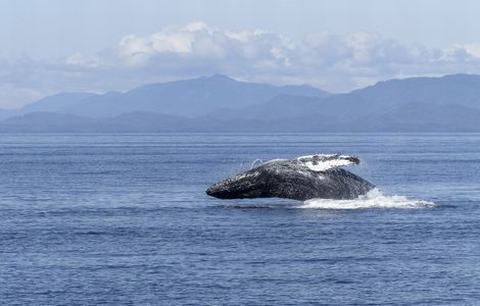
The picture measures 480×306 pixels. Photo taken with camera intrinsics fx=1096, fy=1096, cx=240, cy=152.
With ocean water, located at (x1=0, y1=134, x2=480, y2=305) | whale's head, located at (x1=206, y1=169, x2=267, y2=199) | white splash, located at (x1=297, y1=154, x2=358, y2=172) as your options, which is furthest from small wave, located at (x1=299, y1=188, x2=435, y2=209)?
whale's head, located at (x1=206, y1=169, x2=267, y2=199)

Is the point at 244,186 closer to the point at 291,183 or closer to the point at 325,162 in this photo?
the point at 291,183

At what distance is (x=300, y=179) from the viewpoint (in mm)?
70500

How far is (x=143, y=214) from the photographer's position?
69938 millimetres

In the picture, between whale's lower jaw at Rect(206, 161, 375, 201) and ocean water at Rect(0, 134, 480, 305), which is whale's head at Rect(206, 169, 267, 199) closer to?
whale's lower jaw at Rect(206, 161, 375, 201)

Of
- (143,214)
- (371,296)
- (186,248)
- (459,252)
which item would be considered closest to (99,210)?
(143,214)

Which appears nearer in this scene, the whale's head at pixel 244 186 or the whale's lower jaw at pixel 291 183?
the whale's lower jaw at pixel 291 183

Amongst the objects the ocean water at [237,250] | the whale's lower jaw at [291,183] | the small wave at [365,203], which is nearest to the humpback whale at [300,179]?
the whale's lower jaw at [291,183]

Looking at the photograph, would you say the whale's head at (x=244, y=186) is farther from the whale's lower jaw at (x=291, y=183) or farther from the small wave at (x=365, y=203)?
the small wave at (x=365, y=203)

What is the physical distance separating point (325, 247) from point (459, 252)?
6.47 m

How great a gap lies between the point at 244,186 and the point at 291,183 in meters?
3.18

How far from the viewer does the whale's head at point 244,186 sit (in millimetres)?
70875

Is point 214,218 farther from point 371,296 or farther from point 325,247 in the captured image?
point 371,296

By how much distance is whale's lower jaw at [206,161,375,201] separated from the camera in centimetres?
7038

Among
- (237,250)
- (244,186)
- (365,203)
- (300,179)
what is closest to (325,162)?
(300,179)
